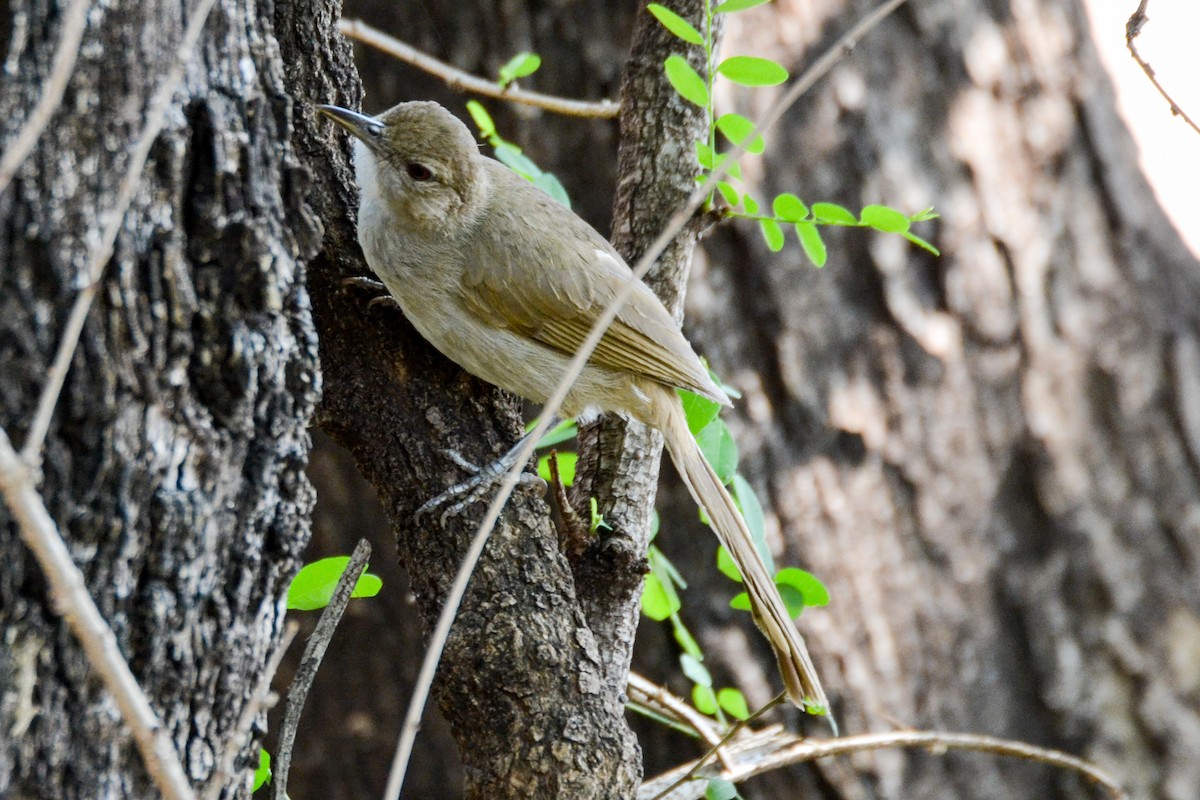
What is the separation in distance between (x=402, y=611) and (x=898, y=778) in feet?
6.86

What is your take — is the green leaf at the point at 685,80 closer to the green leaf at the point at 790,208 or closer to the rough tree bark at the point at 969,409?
the green leaf at the point at 790,208

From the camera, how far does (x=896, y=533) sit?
464 centimetres

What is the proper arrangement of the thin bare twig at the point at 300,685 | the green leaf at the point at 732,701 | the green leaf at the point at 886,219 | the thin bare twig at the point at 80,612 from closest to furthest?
the thin bare twig at the point at 80,612
the thin bare twig at the point at 300,685
the green leaf at the point at 886,219
the green leaf at the point at 732,701

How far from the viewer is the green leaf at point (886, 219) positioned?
2672 mm

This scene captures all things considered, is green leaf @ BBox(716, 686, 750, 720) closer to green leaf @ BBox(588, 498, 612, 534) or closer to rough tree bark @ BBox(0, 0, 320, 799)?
green leaf @ BBox(588, 498, 612, 534)

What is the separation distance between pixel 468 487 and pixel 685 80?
3.06 ft

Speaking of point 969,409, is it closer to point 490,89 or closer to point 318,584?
point 490,89

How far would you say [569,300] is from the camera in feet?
9.92

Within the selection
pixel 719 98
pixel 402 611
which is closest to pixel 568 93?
pixel 719 98

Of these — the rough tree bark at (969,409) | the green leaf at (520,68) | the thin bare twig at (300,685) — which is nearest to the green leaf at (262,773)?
the thin bare twig at (300,685)

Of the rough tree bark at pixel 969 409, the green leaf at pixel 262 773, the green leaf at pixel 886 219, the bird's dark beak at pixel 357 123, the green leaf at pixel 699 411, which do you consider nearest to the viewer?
the green leaf at pixel 262 773

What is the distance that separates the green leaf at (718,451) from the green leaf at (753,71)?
0.85 meters

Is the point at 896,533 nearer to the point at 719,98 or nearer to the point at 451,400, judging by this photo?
the point at 719,98

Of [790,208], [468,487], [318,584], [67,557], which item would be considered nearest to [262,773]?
[318,584]
